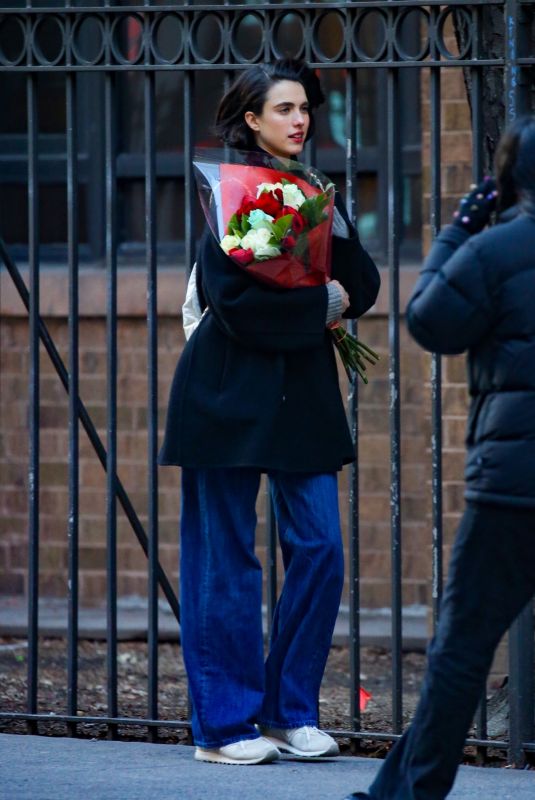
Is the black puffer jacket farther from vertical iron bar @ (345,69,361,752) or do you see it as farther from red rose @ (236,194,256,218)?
vertical iron bar @ (345,69,361,752)

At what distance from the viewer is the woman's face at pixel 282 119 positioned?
4.41 meters

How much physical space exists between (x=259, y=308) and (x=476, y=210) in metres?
0.84

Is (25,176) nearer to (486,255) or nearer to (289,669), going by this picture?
(289,669)

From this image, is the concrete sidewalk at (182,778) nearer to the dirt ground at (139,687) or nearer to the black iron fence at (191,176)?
the black iron fence at (191,176)

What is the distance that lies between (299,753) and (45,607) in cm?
379

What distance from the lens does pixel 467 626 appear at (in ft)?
11.8

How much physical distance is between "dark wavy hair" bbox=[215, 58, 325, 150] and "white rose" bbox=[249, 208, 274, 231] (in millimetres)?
299

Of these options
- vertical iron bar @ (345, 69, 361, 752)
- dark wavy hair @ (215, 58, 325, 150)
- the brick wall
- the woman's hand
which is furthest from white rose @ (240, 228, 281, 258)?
the brick wall

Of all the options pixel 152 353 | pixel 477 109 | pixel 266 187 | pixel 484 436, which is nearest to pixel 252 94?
pixel 266 187

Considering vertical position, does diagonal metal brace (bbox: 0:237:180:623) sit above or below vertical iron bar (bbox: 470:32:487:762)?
below

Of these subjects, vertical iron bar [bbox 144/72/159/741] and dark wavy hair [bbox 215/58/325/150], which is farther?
vertical iron bar [bbox 144/72/159/741]

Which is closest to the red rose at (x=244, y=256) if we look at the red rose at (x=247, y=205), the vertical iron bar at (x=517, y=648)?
the red rose at (x=247, y=205)

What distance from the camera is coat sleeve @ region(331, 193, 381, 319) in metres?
4.48

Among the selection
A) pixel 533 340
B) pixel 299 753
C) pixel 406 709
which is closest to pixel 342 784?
pixel 299 753
